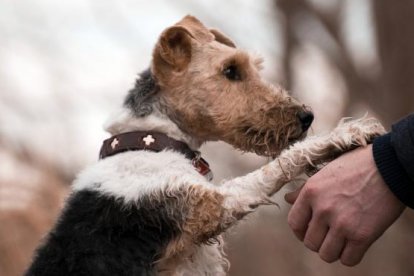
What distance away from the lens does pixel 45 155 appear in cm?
990

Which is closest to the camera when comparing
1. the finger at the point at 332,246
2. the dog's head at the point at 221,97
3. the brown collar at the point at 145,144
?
the finger at the point at 332,246

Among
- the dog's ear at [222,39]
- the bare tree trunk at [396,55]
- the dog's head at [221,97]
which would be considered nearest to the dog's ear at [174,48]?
the dog's head at [221,97]

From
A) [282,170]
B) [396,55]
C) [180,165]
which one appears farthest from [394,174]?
[396,55]

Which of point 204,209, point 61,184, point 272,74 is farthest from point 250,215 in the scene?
point 272,74

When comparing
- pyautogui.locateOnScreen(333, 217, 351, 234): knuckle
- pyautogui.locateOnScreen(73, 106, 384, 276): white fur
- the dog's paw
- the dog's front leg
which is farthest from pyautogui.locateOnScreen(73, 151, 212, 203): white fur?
pyautogui.locateOnScreen(333, 217, 351, 234): knuckle

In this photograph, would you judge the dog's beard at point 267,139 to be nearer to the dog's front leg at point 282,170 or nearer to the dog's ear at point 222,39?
the dog's front leg at point 282,170

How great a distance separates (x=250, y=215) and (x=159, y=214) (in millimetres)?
349

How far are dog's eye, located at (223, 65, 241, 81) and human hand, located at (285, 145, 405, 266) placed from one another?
123 centimetres

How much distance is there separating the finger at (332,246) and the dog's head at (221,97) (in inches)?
37.0

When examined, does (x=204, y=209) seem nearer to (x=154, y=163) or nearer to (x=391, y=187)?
(x=154, y=163)

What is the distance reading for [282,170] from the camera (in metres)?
3.07

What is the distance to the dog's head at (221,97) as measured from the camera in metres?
3.45

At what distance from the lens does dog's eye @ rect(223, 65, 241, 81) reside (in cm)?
370

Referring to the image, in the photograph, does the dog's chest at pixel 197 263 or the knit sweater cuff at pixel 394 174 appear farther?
the dog's chest at pixel 197 263
